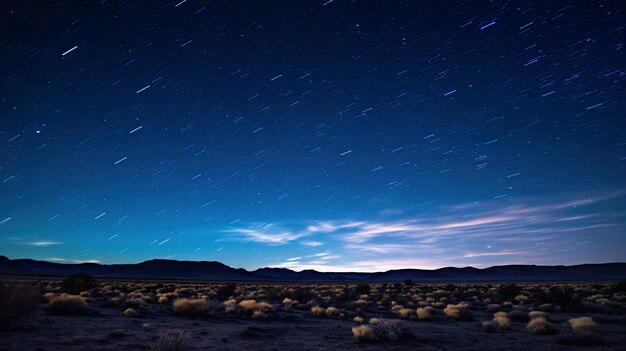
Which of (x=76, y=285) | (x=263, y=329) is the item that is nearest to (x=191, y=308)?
(x=263, y=329)

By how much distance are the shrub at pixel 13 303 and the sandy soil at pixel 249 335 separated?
0.42 meters

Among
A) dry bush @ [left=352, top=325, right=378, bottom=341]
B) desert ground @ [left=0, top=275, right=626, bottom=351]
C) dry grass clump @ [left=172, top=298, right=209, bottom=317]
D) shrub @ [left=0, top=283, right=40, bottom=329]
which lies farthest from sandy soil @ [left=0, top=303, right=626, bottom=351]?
dry grass clump @ [left=172, top=298, right=209, bottom=317]

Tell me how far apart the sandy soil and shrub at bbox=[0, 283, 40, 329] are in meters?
0.42

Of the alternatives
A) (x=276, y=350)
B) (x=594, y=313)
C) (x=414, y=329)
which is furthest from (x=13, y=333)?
(x=594, y=313)

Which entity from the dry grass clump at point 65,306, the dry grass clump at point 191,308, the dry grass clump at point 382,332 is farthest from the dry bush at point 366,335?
the dry grass clump at point 65,306

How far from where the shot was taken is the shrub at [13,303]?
41.9 ft

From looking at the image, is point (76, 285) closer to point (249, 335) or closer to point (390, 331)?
point (249, 335)

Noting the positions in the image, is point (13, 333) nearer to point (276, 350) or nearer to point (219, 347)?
point (219, 347)

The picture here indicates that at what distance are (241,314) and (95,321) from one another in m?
7.54

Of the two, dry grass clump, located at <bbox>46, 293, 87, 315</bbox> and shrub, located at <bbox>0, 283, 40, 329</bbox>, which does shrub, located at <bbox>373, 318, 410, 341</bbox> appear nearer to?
shrub, located at <bbox>0, 283, 40, 329</bbox>

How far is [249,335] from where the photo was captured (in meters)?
14.5

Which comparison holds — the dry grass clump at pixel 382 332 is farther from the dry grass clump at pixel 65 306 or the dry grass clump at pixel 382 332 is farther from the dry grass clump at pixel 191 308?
the dry grass clump at pixel 65 306

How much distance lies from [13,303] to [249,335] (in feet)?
26.2

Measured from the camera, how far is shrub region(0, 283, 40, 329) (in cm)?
1278
